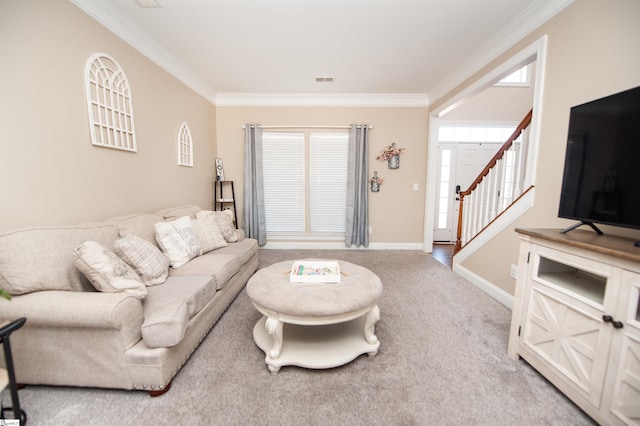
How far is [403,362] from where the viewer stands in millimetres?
1547

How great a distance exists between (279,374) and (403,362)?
806 millimetres

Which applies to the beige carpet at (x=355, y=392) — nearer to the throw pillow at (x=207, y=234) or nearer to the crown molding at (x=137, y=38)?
the throw pillow at (x=207, y=234)

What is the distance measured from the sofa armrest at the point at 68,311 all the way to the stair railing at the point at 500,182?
122 inches

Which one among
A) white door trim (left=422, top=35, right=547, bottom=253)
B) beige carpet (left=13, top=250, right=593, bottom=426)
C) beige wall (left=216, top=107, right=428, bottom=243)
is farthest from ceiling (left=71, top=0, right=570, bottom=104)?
beige carpet (left=13, top=250, right=593, bottom=426)

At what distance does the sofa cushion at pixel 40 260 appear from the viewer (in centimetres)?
122

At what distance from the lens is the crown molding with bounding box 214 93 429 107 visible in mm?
3887

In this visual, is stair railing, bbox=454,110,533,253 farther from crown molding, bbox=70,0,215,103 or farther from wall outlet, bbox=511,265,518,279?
crown molding, bbox=70,0,215,103

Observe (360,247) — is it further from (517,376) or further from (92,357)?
(92,357)

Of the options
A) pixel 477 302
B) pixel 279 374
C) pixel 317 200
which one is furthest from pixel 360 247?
pixel 279 374

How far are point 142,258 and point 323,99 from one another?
3.42 metres

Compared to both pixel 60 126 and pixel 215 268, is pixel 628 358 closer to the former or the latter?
pixel 215 268

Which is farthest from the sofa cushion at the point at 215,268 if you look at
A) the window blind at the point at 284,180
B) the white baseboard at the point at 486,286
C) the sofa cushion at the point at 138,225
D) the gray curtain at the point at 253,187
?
the white baseboard at the point at 486,286

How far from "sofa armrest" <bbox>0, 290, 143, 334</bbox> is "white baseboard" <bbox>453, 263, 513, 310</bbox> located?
2.99 m

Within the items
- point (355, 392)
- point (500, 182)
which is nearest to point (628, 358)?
point (355, 392)
